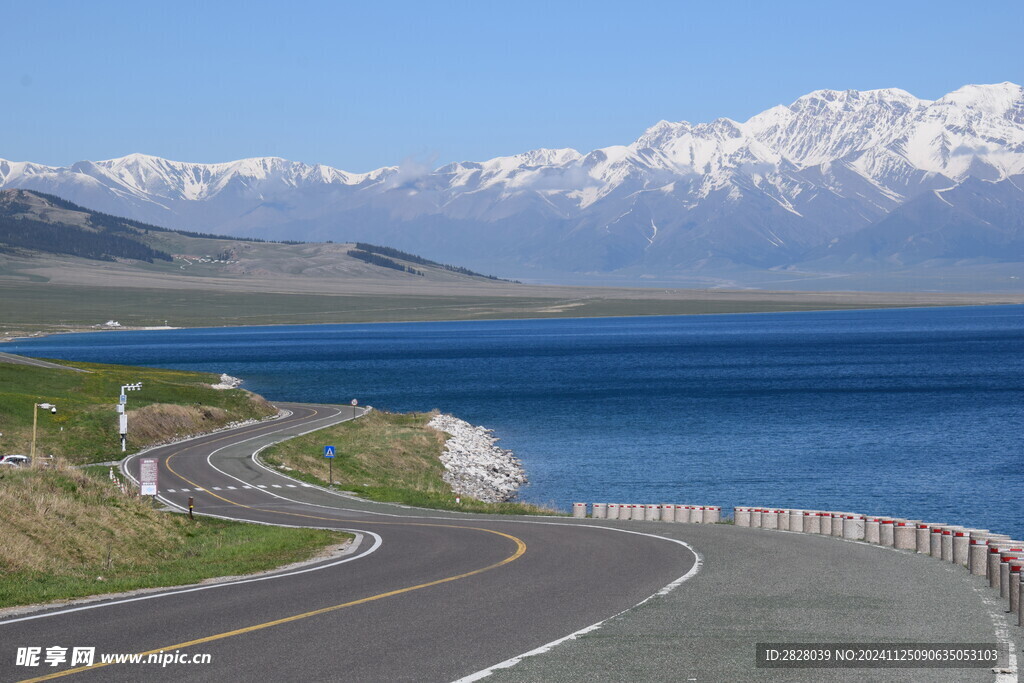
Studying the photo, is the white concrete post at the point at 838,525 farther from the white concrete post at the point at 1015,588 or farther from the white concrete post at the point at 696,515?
the white concrete post at the point at 1015,588

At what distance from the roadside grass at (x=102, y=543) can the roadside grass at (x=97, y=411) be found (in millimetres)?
34242

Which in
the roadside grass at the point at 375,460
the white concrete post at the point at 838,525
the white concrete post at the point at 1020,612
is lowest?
the roadside grass at the point at 375,460

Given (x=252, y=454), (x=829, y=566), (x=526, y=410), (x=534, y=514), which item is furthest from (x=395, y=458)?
(x=829, y=566)

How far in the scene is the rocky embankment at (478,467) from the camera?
68000 mm

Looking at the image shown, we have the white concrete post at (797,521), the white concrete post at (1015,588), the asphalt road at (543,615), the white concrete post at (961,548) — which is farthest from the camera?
the white concrete post at (797,521)

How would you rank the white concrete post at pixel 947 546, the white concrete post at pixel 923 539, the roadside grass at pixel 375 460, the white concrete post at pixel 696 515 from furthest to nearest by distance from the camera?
the roadside grass at pixel 375 460 → the white concrete post at pixel 696 515 → the white concrete post at pixel 923 539 → the white concrete post at pixel 947 546

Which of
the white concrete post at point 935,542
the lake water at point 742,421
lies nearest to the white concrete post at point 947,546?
the white concrete post at point 935,542

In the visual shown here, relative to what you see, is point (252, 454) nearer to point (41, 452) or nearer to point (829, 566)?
point (41, 452)

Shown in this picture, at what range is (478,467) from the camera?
73.8 metres

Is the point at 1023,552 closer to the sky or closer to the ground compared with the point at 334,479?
closer to the sky

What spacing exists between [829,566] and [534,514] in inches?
795

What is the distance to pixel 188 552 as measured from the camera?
1152 inches

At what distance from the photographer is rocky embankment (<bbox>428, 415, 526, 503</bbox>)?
68000mm

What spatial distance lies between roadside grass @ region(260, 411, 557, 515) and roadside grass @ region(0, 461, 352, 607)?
62.9ft
